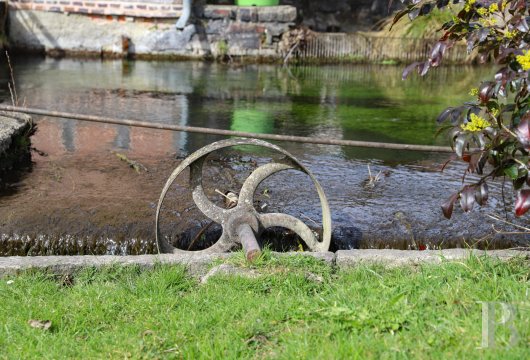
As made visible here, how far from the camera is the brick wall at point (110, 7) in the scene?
49.3ft

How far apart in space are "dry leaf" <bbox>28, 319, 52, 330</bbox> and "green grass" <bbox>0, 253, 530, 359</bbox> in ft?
0.08

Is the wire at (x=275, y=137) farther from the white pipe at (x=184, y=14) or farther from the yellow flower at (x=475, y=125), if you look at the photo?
the white pipe at (x=184, y=14)

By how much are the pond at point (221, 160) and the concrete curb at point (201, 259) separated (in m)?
0.39

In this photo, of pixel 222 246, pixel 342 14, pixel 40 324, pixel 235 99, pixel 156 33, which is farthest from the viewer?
pixel 342 14

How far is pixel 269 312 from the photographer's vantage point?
11.1 feet

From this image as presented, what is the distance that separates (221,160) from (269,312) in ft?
12.6

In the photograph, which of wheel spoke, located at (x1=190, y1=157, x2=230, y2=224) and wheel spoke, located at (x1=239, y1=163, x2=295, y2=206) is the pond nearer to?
wheel spoke, located at (x1=190, y1=157, x2=230, y2=224)

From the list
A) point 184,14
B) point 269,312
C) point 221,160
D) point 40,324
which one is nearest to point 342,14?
point 184,14

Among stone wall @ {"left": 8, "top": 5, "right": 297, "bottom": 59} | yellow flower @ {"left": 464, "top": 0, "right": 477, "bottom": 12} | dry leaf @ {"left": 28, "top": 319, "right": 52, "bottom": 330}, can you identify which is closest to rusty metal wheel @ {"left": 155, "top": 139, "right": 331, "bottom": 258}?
dry leaf @ {"left": 28, "top": 319, "right": 52, "bottom": 330}

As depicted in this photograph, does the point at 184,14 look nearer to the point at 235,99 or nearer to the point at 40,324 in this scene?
the point at 235,99

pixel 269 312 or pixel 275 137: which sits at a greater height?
pixel 275 137

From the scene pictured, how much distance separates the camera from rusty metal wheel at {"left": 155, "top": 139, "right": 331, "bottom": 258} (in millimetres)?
4559

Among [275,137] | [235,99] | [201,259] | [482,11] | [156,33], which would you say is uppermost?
[482,11]

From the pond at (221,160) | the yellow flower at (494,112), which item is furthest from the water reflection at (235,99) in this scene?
the yellow flower at (494,112)
